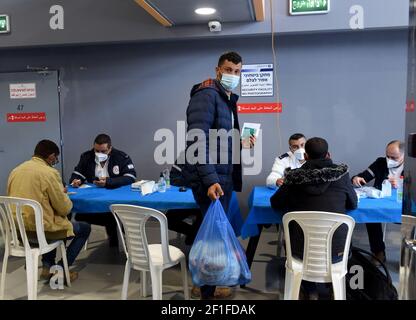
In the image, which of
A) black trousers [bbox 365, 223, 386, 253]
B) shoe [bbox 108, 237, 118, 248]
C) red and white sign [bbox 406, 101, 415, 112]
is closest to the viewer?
red and white sign [bbox 406, 101, 415, 112]

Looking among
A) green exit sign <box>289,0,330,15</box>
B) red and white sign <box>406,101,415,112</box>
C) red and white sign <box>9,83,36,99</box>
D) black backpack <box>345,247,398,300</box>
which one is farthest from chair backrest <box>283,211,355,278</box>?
red and white sign <box>9,83,36,99</box>

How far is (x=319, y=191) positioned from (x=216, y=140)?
2.11ft

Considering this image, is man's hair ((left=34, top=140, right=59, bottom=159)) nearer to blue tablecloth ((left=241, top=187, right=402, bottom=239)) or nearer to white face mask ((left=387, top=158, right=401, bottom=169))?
blue tablecloth ((left=241, top=187, right=402, bottom=239))

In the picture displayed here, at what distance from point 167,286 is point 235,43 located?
2703mm

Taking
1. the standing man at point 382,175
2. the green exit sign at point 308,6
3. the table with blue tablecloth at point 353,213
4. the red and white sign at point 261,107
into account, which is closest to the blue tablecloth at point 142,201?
the table with blue tablecloth at point 353,213

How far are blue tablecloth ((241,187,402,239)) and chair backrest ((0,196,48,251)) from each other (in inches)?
52.6

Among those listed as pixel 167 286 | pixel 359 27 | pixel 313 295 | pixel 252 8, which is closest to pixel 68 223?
pixel 167 286

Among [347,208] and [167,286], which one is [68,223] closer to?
[167,286]

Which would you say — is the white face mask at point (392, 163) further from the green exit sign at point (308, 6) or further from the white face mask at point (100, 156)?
the white face mask at point (100, 156)

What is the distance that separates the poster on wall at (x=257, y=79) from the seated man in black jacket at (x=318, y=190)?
2049 millimetres

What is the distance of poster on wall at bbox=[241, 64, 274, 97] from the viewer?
13.1 feet

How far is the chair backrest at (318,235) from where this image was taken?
1.88m

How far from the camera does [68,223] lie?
98.7 inches
